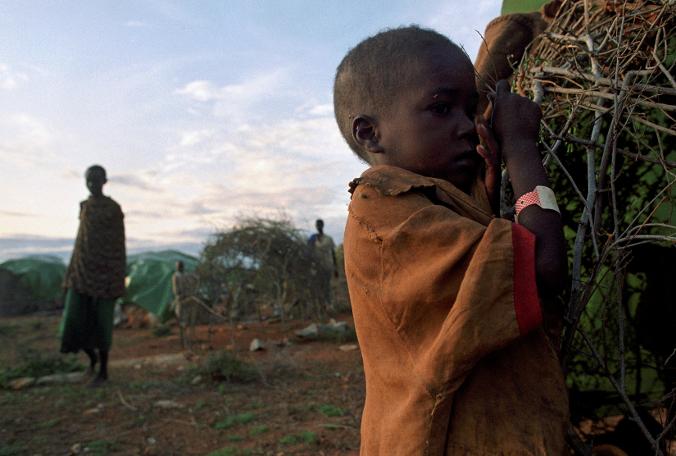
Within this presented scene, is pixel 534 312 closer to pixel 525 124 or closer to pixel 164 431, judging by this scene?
pixel 525 124

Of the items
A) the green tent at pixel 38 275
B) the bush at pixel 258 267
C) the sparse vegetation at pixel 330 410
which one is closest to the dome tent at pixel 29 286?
the green tent at pixel 38 275

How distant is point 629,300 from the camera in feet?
7.14

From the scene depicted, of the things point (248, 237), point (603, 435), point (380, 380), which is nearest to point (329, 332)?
point (248, 237)

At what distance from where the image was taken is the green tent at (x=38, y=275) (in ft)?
56.8

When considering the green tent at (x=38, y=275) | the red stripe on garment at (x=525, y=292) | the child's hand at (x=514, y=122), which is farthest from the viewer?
the green tent at (x=38, y=275)

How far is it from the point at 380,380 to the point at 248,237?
7.81m

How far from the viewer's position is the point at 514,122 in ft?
3.93

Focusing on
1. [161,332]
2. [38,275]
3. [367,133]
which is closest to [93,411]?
[367,133]

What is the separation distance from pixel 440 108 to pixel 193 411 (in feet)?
16.2

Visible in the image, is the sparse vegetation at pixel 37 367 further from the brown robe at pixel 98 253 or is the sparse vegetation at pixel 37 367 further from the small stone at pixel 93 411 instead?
the small stone at pixel 93 411

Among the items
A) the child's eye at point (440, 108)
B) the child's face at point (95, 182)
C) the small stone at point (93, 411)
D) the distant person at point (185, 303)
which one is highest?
the child's face at point (95, 182)

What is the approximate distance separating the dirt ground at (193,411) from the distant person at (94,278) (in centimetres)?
63

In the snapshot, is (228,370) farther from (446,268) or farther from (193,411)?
(446,268)

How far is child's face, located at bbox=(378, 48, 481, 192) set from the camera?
4.03ft
